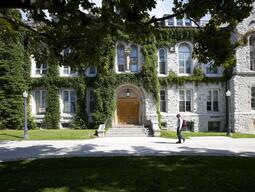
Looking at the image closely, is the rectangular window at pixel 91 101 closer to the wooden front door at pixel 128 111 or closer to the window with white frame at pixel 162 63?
the wooden front door at pixel 128 111

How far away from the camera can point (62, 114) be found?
1239 inches

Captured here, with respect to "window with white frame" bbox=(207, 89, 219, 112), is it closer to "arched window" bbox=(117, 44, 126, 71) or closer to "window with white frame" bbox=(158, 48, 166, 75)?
"window with white frame" bbox=(158, 48, 166, 75)

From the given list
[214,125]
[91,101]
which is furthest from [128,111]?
[214,125]

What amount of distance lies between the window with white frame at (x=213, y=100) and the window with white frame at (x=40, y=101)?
15.1 metres

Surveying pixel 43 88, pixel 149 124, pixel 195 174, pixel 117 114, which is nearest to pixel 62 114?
pixel 43 88

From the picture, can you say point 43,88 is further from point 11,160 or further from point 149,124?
point 11,160

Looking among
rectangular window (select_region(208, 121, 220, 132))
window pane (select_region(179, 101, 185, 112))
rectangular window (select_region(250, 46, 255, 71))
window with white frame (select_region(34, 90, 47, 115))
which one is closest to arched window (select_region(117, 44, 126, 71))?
window pane (select_region(179, 101, 185, 112))

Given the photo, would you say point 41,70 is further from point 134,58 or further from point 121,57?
point 134,58

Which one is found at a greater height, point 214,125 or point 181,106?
point 181,106

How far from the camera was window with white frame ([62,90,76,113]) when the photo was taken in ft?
104

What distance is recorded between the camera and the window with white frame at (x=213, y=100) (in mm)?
31797

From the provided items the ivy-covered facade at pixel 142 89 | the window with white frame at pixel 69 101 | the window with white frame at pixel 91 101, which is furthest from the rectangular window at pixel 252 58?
the window with white frame at pixel 69 101

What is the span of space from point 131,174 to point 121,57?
2219cm

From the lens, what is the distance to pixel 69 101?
3178 cm
